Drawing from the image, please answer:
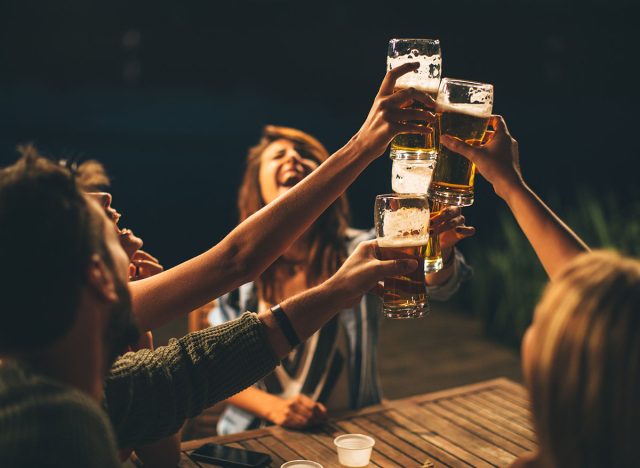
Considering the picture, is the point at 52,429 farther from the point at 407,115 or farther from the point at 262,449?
the point at 262,449

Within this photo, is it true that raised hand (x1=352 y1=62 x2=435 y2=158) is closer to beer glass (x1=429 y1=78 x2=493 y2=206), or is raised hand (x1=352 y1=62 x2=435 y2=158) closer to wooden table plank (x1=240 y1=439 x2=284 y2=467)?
beer glass (x1=429 y1=78 x2=493 y2=206)

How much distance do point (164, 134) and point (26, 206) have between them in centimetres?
1316

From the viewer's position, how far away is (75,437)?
0.94 meters

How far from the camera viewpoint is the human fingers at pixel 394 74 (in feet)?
5.07

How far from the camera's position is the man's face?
1.21 meters

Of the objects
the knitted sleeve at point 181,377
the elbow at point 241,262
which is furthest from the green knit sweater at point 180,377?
the elbow at point 241,262

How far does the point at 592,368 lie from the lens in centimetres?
90

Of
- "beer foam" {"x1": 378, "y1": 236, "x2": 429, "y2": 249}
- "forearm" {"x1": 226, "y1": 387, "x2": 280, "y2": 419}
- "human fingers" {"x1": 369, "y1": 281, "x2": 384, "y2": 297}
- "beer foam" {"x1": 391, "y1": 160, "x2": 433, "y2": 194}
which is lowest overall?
"forearm" {"x1": 226, "y1": 387, "x2": 280, "y2": 419}

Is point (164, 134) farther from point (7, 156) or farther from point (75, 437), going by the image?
point (75, 437)

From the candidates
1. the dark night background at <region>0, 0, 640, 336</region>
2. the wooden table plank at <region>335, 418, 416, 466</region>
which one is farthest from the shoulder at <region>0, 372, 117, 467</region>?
the dark night background at <region>0, 0, 640, 336</region>

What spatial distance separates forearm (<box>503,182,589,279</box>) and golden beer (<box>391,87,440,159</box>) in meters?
0.21

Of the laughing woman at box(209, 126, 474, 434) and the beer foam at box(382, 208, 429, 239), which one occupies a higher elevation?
the beer foam at box(382, 208, 429, 239)

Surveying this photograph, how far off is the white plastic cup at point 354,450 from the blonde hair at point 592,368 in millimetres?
915

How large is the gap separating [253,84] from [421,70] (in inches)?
537
